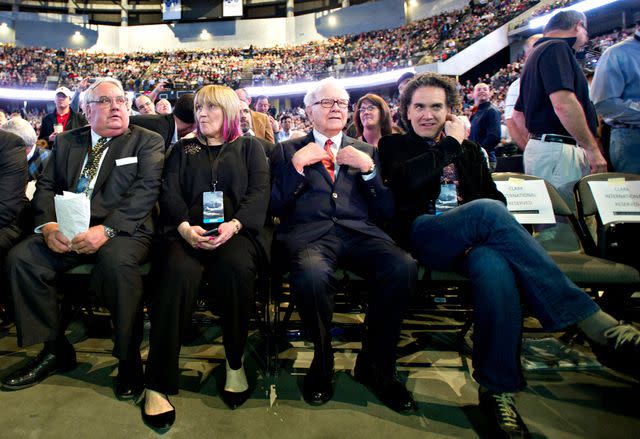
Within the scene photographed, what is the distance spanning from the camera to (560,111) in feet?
7.47

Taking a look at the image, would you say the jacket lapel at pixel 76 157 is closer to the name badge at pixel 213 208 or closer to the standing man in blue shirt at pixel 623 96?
the name badge at pixel 213 208

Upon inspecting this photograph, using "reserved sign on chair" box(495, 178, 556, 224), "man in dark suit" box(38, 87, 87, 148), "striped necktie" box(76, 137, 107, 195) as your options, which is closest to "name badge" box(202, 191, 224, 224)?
"striped necktie" box(76, 137, 107, 195)

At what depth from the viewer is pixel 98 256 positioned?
1788 mm

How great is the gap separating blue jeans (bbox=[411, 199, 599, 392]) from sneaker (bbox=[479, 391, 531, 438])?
7 cm

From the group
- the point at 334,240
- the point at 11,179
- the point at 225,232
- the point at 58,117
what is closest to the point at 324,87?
the point at 334,240

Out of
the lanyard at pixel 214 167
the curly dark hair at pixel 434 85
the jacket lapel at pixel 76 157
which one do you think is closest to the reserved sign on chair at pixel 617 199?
the curly dark hair at pixel 434 85

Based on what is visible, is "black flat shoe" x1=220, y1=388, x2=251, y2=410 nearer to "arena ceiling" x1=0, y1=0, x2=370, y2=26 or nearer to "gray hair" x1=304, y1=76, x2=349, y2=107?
"gray hair" x1=304, y1=76, x2=349, y2=107

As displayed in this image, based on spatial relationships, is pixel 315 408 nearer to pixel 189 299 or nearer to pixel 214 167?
pixel 189 299

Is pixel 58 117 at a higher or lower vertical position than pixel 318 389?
higher

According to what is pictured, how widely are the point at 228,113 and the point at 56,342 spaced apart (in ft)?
4.89

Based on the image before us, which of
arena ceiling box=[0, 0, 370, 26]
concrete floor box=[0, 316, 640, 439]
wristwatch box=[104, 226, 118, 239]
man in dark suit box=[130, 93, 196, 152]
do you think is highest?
arena ceiling box=[0, 0, 370, 26]

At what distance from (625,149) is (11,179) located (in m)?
3.80

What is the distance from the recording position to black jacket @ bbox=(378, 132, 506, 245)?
1.93 metres

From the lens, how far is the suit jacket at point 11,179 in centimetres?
212
